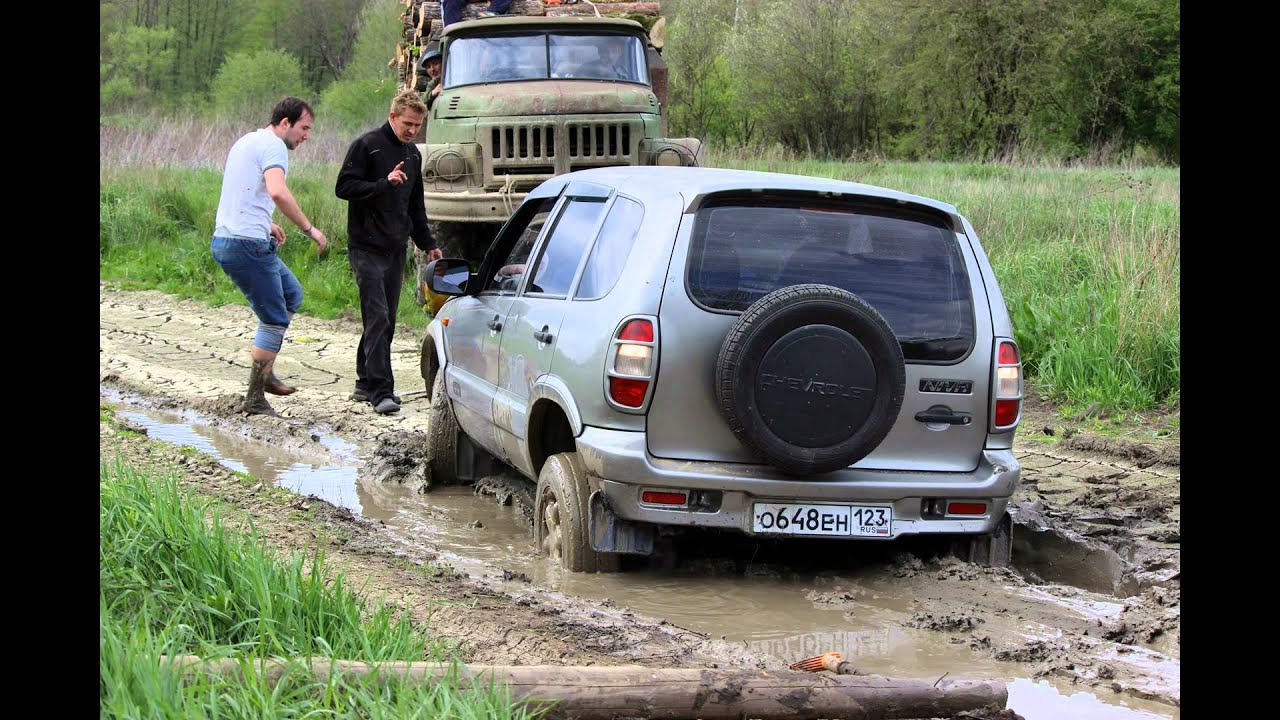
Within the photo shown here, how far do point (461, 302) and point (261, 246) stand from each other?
84.4 inches

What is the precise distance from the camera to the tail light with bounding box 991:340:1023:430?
5.25 meters

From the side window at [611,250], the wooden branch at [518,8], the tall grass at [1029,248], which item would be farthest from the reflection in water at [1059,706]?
the wooden branch at [518,8]

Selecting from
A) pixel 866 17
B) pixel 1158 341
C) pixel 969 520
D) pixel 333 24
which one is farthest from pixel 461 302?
pixel 333 24

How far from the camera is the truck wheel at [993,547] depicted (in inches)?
213

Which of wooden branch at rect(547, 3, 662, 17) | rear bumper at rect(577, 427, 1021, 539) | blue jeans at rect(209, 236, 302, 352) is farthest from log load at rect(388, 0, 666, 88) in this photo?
rear bumper at rect(577, 427, 1021, 539)

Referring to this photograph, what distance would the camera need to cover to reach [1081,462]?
7.71 m

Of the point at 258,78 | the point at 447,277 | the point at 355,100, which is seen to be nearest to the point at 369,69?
the point at 355,100

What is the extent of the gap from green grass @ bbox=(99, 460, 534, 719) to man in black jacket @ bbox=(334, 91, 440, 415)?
14.2 ft

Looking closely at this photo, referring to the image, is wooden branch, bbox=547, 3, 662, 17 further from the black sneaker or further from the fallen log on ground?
the fallen log on ground

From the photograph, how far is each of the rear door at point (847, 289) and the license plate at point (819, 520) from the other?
0.20 metres

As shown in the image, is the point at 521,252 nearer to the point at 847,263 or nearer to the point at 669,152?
the point at 847,263

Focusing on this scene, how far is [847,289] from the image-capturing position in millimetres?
5062

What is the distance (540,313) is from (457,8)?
32.1 feet
